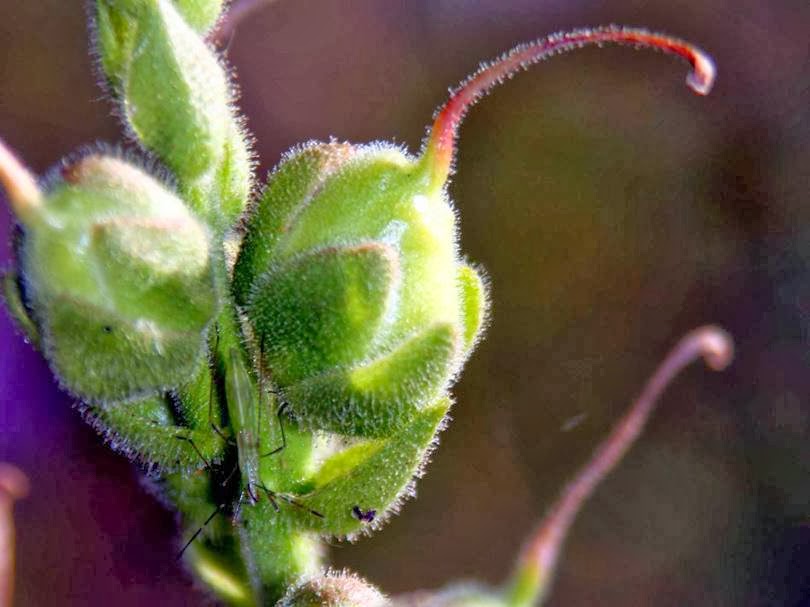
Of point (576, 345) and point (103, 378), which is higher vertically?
point (103, 378)

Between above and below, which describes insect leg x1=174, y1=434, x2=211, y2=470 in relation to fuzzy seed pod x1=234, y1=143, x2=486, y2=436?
below

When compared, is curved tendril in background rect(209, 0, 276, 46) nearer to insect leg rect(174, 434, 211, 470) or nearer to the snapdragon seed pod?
the snapdragon seed pod

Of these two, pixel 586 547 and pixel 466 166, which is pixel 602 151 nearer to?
pixel 466 166

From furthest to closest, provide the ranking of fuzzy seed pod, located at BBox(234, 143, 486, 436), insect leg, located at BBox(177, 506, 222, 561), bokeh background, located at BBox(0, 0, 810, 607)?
bokeh background, located at BBox(0, 0, 810, 607), insect leg, located at BBox(177, 506, 222, 561), fuzzy seed pod, located at BBox(234, 143, 486, 436)

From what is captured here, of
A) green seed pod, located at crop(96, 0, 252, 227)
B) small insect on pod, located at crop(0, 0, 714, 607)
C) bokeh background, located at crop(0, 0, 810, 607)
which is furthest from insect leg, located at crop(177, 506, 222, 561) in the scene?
bokeh background, located at crop(0, 0, 810, 607)

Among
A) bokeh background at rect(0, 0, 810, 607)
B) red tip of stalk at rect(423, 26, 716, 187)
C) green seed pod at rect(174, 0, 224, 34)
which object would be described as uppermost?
green seed pod at rect(174, 0, 224, 34)

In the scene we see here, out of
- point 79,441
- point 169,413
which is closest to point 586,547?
point 79,441

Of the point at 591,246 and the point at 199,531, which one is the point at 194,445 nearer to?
the point at 199,531
